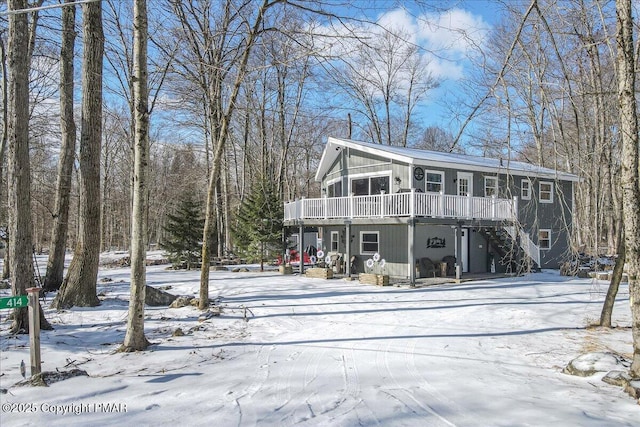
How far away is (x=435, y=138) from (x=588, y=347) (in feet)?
124

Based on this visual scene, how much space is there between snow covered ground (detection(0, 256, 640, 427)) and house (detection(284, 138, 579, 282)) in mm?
4792

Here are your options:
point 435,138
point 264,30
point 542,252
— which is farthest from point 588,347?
point 435,138

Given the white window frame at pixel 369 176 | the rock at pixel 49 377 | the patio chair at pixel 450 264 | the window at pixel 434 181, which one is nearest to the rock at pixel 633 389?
the rock at pixel 49 377

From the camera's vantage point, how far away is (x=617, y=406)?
440cm

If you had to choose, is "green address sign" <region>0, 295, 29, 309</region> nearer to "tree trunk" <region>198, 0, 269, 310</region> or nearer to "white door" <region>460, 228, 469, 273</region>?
"tree trunk" <region>198, 0, 269, 310</region>

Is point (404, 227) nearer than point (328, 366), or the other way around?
point (328, 366)

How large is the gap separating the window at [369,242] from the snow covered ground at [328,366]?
6.77 m

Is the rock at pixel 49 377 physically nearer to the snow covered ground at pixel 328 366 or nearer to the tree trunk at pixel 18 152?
the snow covered ground at pixel 328 366

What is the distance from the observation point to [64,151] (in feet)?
37.3

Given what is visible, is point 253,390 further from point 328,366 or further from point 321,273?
point 321,273

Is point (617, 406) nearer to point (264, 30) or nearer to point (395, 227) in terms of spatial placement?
point (264, 30)

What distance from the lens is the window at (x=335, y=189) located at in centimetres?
1933

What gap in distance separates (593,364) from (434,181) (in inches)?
462

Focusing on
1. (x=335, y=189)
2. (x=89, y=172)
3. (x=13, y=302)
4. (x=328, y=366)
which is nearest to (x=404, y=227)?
(x=335, y=189)
